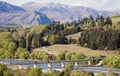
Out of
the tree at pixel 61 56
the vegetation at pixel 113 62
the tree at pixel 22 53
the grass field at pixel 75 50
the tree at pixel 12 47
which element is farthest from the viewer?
the tree at pixel 12 47

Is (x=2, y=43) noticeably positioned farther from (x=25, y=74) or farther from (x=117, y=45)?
(x=25, y=74)

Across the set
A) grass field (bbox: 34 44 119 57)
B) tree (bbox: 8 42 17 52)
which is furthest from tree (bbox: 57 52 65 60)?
tree (bbox: 8 42 17 52)

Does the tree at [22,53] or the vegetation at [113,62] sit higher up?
the vegetation at [113,62]

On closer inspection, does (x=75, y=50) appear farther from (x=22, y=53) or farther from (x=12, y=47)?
(x=12, y=47)

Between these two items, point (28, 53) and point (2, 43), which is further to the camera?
point (2, 43)

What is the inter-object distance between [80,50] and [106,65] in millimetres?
33462

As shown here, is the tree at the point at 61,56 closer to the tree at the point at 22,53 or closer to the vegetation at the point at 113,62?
the tree at the point at 22,53

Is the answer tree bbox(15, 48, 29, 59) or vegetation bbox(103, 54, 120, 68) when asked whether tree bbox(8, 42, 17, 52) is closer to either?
tree bbox(15, 48, 29, 59)

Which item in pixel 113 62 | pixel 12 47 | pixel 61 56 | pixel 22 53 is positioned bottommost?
pixel 22 53

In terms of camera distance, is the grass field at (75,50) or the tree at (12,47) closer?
the grass field at (75,50)

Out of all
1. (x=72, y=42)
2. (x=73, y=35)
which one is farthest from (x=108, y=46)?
(x=73, y=35)

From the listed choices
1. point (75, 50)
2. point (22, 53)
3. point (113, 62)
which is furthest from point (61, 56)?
point (113, 62)

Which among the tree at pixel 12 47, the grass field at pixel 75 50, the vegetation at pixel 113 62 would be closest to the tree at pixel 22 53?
the tree at pixel 12 47

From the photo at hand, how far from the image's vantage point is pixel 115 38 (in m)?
157
